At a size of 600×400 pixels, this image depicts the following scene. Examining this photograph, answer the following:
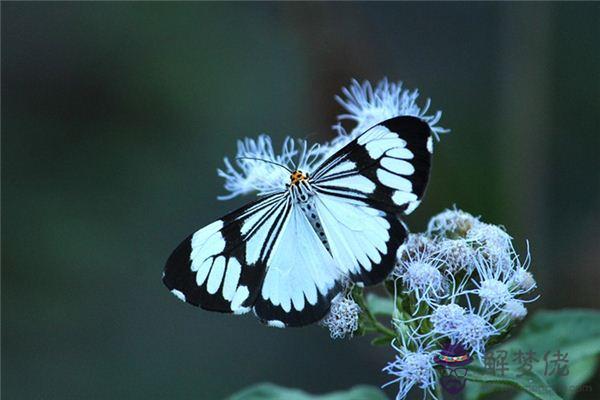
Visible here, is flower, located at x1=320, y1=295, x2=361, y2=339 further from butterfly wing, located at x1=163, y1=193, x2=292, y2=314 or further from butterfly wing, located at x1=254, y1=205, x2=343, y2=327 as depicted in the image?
butterfly wing, located at x1=163, y1=193, x2=292, y2=314

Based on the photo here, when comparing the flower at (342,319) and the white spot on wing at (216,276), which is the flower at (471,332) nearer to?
the flower at (342,319)

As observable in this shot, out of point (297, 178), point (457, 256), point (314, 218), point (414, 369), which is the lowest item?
point (414, 369)

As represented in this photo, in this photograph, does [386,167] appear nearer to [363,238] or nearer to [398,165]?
[398,165]

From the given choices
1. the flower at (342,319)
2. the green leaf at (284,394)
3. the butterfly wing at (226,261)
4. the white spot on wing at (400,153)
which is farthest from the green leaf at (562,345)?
the butterfly wing at (226,261)

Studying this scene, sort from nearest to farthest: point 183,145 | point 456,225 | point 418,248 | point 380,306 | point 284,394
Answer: point 418,248 → point 456,225 → point 380,306 → point 284,394 → point 183,145

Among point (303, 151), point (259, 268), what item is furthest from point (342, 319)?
point (303, 151)

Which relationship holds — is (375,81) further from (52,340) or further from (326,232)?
(52,340)
